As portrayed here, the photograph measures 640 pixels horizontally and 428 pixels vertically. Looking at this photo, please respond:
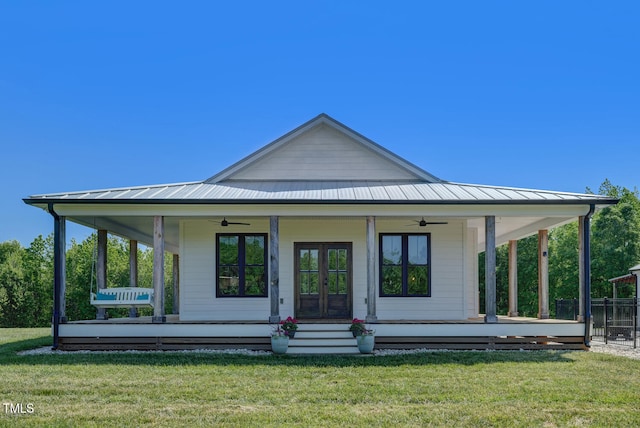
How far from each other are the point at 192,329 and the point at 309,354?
2719 millimetres

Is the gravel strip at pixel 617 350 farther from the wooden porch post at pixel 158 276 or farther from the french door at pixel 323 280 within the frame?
the wooden porch post at pixel 158 276

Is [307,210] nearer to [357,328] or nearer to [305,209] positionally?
[305,209]

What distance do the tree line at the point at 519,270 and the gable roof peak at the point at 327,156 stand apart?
20700 mm

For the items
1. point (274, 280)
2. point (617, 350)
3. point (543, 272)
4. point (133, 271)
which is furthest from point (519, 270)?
point (274, 280)

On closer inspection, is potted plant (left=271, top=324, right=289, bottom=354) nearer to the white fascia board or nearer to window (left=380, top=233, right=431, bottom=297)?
the white fascia board

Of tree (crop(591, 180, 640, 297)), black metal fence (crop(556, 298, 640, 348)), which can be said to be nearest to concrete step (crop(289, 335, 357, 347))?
black metal fence (crop(556, 298, 640, 348))

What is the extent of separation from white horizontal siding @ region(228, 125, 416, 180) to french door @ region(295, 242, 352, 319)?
220 centimetres

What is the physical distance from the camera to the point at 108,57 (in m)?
28.8

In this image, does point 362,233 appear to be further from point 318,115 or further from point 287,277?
point 318,115

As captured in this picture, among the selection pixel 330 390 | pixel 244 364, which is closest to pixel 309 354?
pixel 244 364

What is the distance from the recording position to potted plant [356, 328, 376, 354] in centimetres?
1333

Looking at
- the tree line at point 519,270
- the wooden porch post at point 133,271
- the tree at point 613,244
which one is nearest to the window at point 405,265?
the wooden porch post at point 133,271

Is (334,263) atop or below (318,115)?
below

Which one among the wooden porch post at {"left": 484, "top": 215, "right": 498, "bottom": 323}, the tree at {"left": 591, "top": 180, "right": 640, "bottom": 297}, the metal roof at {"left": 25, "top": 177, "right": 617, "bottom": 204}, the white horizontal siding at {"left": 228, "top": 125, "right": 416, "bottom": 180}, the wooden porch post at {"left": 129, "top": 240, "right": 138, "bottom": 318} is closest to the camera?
the metal roof at {"left": 25, "top": 177, "right": 617, "bottom": 204}
